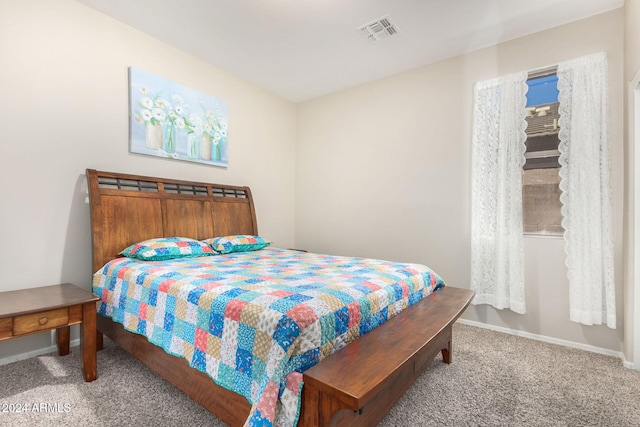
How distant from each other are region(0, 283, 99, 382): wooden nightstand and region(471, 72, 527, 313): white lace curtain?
3114 mm

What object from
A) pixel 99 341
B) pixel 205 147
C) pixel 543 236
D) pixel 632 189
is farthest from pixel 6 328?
pixel 632 189

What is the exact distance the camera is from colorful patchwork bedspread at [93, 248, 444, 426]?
1171 millimetres

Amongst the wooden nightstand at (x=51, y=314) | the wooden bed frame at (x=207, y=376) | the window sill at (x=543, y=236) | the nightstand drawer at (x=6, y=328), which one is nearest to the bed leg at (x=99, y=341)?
the wooden bed frame at (x=207, y=376)

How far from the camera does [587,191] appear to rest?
253 centimetres

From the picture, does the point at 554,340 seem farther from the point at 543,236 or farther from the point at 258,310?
the point at 258,310

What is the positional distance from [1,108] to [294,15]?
2268mm

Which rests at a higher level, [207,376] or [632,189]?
[632,189]

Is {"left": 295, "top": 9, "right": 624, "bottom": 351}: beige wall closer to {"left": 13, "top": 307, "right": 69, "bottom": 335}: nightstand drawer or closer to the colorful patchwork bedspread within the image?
the colorful patchwork bedspread

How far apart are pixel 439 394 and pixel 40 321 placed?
235cm

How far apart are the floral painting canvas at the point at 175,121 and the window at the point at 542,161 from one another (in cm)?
316

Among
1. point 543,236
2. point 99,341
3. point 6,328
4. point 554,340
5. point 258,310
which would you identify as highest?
point 543,236

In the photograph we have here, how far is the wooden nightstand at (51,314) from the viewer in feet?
5.54

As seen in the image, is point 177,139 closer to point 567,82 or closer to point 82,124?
point 82,124

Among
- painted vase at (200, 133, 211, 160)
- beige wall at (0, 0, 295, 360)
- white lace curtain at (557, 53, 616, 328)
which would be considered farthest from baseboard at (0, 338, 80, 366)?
white lace curtain at (557, 53, 616, 328)
